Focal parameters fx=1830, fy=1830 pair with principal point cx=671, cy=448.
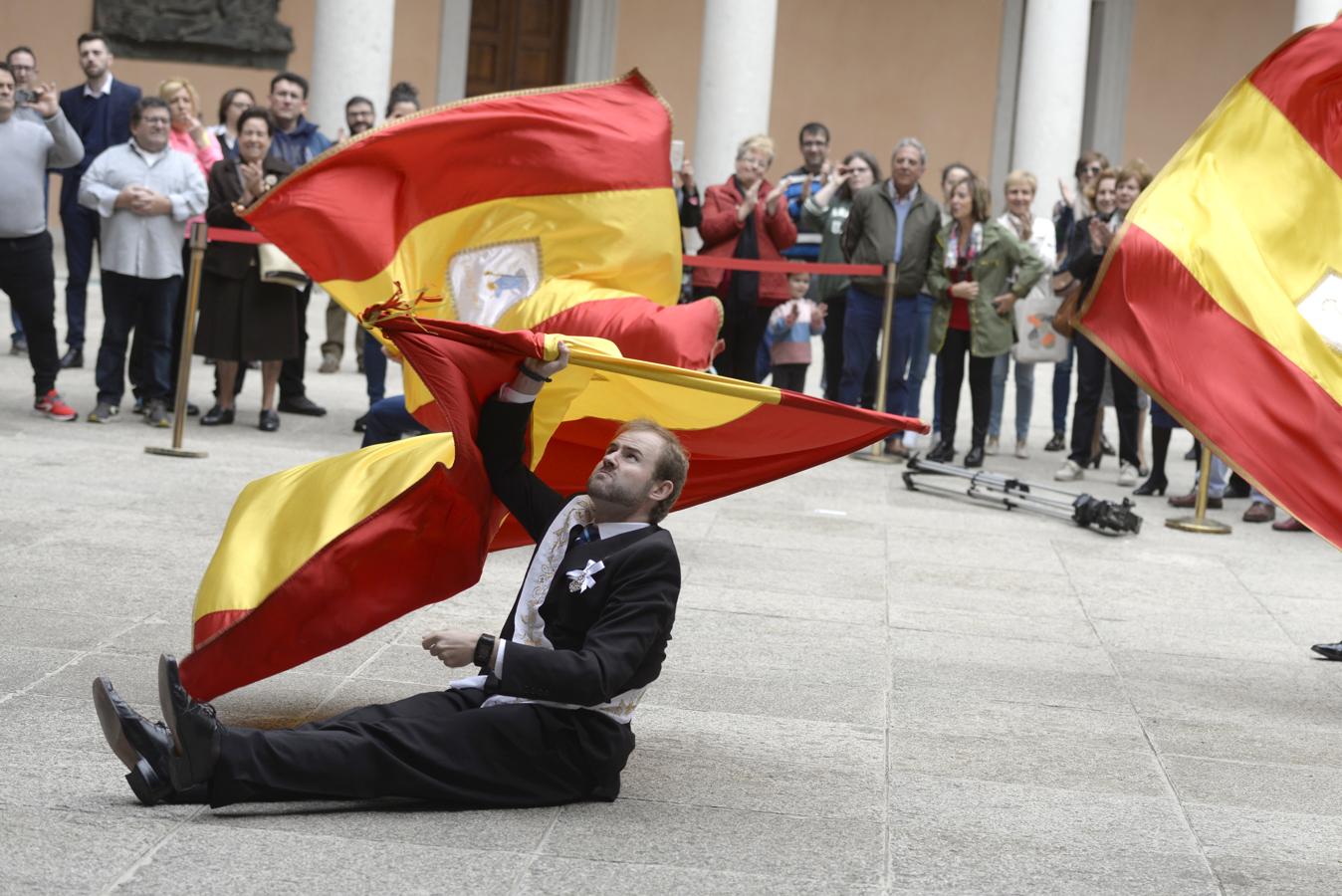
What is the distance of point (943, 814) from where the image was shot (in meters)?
4.70

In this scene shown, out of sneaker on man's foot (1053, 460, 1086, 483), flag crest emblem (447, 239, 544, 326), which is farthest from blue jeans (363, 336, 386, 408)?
sneaker on man's foot (1053, 460, 1086, 483)

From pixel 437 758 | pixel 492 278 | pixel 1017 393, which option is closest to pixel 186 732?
pixel 437 758

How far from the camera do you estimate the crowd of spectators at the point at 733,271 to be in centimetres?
1091

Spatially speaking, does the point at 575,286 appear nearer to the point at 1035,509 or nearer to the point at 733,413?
the point at 733,413

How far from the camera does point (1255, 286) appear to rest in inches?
249

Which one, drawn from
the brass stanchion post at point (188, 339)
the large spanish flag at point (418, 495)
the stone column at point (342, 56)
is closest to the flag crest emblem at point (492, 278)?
the brass stanchion post at point (188, 339)

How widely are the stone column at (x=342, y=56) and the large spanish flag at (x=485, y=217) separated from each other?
8.94 m

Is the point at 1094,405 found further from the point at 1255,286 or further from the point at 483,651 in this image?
the point at 483,651

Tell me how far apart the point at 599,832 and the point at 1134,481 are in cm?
827

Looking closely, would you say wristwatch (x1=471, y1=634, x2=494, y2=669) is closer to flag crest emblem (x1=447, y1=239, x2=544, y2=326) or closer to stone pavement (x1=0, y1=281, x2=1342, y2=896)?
stone pavement (x1=0, y1=281, x2=1342, y2=896)

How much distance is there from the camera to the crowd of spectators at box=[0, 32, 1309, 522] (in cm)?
1091

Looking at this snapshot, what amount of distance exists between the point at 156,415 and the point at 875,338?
4.74 meters

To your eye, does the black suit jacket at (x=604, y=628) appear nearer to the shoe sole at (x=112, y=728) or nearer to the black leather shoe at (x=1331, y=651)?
the shoe sole at (x=112, y=728)

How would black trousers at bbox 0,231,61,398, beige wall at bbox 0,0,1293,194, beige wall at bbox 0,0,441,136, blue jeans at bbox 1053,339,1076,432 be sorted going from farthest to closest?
1. beige wall at bbox 0,0,1293,194
2. beige wall at bbox 0,0,441,136
3. blue jeans at bbox 1053,339,1076,432
4. black trousers at bbox 0,231,61,398
